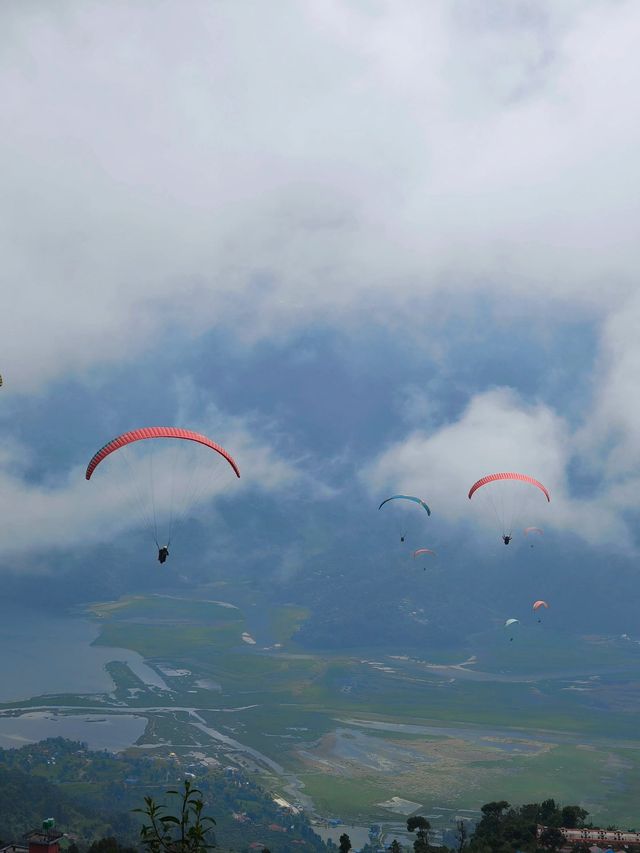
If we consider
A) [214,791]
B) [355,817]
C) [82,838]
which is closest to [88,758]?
[214,791]

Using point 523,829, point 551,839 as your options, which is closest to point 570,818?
point 523,829

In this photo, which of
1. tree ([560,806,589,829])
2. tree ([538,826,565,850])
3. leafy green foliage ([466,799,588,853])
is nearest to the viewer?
leafy green foliage ([466,799,588,853])

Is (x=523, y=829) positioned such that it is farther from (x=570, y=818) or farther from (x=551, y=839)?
(x=570, y=818)

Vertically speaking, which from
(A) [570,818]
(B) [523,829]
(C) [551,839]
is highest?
(A) [570,818]

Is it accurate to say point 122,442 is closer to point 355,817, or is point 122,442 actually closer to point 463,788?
point 355,817

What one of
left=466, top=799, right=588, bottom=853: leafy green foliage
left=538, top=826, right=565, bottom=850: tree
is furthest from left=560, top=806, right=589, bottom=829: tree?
left=538, top=826, right=565, bottom=850: tree

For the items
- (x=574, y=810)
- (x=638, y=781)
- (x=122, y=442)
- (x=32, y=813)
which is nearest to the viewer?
(x=122, y=442)

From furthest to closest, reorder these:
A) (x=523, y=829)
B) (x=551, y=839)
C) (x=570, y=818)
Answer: (x=570, y=818) → (x=523, y=829) → (x=551, y=839)

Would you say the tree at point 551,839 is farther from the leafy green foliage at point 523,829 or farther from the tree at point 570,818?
the tree at point 570,818

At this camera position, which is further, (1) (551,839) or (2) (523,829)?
(2) (523,829)

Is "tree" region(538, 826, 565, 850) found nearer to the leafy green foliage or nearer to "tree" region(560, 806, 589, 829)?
the leafy green foliage

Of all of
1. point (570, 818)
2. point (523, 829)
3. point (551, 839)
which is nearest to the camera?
point (551, 839)
